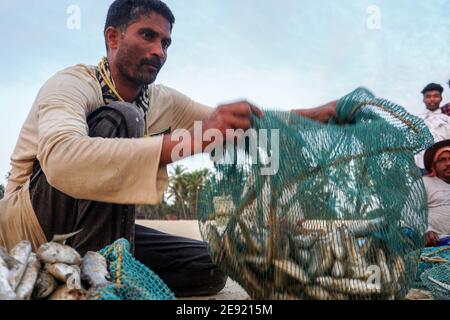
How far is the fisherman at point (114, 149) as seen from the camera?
6.88 feet

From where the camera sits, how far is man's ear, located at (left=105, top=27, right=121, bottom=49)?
125 inches

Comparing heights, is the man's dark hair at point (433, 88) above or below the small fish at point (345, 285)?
above

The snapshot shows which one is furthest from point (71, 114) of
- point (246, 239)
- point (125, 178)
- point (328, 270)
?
point (328, 270)

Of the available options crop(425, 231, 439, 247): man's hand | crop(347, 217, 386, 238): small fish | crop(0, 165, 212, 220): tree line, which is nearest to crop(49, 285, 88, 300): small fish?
crop(347, 217, 386, 238): small fish

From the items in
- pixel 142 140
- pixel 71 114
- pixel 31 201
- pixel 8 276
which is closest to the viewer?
pixel 8 276

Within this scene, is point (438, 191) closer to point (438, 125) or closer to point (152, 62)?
point (438, 125)

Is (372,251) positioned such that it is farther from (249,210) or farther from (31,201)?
(31,201)

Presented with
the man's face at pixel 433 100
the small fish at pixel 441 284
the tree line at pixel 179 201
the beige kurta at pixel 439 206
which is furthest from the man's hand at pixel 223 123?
the tree line at pixel 179 201

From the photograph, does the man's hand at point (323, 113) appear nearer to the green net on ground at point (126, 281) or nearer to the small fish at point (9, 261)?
the green net on ground at point (126, 281)

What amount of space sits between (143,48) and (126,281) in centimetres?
168

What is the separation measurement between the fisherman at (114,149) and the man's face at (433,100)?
4.14 metres

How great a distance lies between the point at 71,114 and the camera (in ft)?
7.95

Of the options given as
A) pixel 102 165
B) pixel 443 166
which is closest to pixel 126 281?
pixel 102 165
